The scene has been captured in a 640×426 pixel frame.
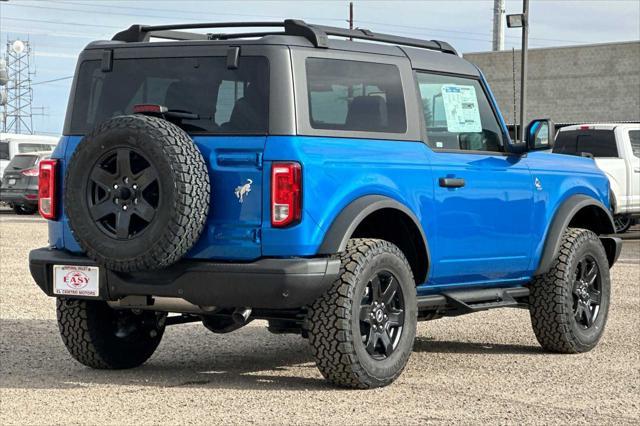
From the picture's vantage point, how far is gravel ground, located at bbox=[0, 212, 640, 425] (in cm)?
647

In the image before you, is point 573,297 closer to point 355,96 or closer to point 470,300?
point 470,300

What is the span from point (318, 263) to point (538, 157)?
2796 mm

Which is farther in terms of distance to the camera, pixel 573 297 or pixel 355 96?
pixel 573 297

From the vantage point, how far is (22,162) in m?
30.7

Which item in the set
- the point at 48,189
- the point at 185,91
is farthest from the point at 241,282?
the point at 48,189

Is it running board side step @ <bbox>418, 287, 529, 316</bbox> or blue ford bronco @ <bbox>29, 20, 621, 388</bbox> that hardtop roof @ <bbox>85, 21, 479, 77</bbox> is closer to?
blue ford bronco @ <bbox>29, 20, 621, 388</bbox>

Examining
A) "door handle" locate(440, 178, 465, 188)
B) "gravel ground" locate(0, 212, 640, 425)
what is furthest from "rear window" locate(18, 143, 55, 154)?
"door handle" locate(440, 178, 465, 188)

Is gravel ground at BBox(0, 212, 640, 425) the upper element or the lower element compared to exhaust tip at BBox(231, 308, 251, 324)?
lower

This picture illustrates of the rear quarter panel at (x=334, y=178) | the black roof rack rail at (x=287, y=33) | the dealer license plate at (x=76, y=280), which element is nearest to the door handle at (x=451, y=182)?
the rear quarter panel at (x=334, y=178)

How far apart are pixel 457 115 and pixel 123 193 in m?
2.54

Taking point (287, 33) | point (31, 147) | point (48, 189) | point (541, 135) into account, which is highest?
point (287, 33)

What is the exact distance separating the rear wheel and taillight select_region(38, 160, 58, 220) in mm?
625

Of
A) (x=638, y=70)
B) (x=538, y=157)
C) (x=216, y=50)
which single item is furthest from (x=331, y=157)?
(x=638, y=70)

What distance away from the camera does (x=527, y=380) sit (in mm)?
7766
